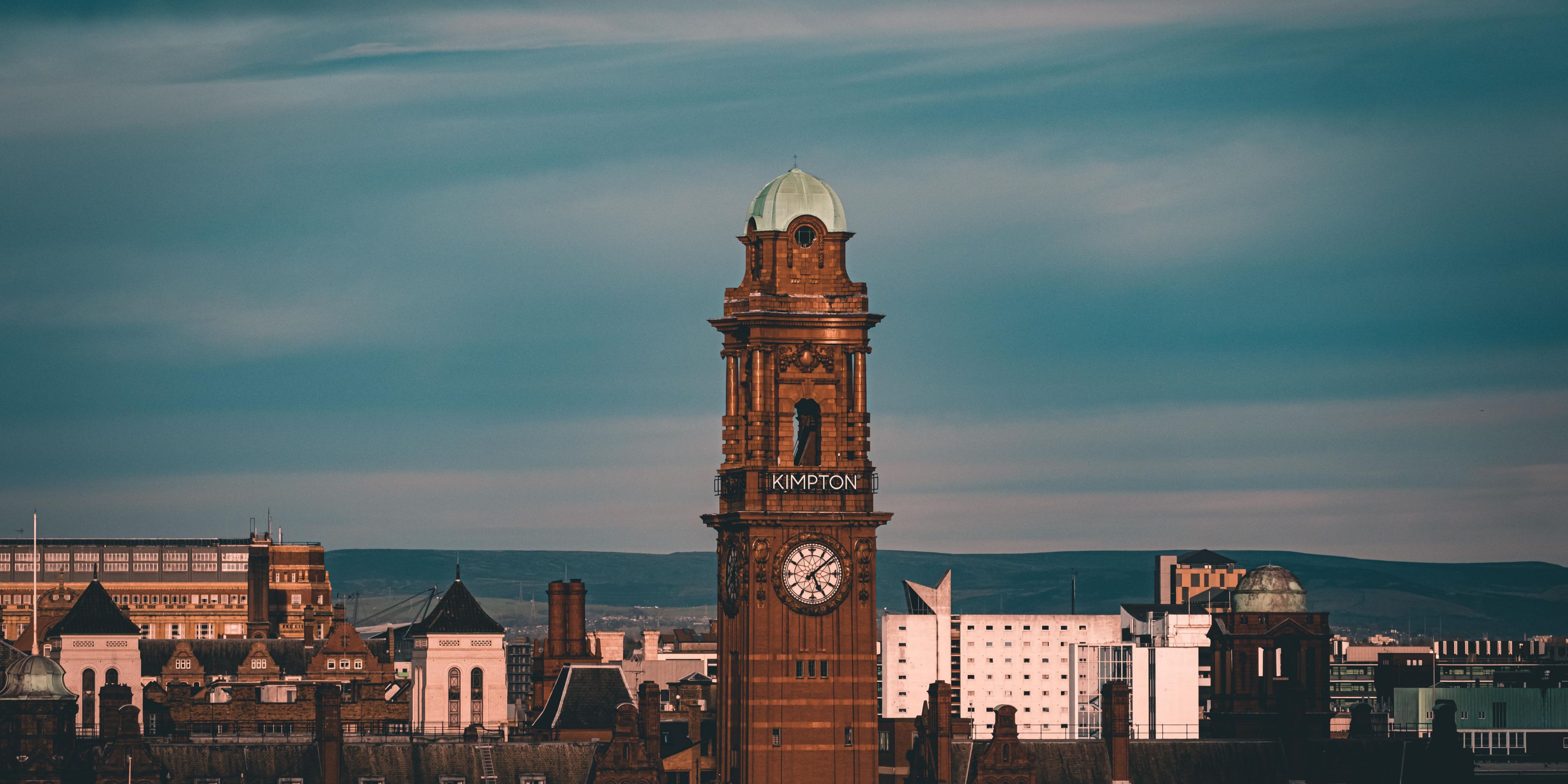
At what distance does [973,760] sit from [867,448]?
23613 millimetres

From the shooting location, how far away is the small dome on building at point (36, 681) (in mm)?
176500

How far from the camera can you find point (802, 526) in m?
156

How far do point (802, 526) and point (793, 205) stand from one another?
51.5ft

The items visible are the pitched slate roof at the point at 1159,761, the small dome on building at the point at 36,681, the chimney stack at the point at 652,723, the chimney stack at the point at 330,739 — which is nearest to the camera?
the chimney stack at the point at 652,723

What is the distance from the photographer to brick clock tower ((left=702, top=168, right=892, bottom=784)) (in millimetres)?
156000

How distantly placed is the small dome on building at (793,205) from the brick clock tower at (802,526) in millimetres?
86

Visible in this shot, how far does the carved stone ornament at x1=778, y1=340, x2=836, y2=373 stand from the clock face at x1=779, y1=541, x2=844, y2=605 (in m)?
8.56

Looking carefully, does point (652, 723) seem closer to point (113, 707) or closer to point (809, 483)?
point (809, 483)

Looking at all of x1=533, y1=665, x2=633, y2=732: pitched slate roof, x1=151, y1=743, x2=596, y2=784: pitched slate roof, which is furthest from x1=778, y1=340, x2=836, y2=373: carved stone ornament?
x1=533, y1=665, x2=633, y2=732: pitched slate roof

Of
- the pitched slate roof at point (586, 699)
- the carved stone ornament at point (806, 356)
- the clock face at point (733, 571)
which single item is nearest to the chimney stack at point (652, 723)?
the clock face at point (733, 571)

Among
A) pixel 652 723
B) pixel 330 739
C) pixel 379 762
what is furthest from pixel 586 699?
pixel 652 723

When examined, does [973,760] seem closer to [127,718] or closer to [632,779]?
[632,779]

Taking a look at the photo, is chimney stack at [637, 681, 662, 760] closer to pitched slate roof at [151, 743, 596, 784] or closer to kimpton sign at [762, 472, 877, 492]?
pitched slate roof at [151, 743, 596, 784]

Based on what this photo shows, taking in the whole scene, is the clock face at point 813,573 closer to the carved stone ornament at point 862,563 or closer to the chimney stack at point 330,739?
the carved stone ornament at point 862,563
